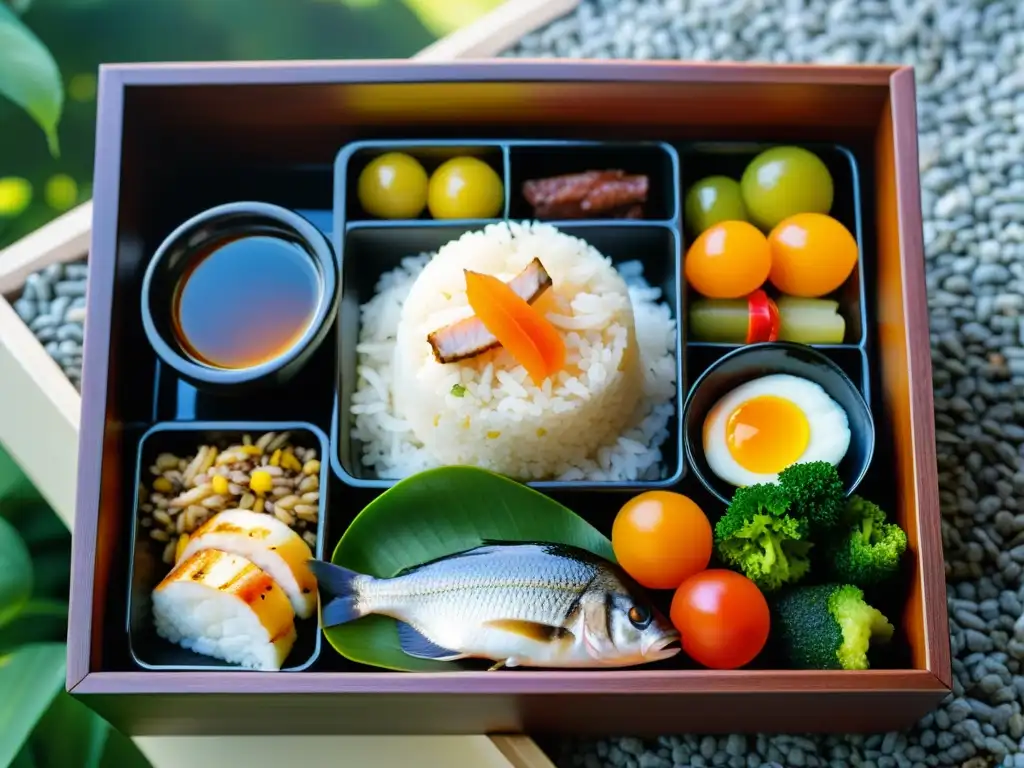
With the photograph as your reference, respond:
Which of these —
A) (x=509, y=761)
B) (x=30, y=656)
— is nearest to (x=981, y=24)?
(x=509, y=761)

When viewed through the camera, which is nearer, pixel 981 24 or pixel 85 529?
pixel 85 529

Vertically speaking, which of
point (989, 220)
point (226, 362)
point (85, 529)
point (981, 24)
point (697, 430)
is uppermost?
point (981, 24)

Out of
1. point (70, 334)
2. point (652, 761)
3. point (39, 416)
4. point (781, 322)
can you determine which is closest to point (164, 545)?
point (39, 416)

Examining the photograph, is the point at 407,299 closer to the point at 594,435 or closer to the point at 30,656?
the point at 594,435

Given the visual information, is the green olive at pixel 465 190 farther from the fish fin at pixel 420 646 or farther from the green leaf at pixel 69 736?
the green leaf at pixel 69 736

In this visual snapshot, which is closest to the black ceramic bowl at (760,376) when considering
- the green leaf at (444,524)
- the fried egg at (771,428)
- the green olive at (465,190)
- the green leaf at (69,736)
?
the fried egg at (771,428)

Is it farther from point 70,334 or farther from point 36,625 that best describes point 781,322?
point 36,625

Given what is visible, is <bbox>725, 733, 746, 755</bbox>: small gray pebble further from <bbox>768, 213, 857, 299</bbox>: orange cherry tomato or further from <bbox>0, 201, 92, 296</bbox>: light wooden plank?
<bbox>0, 201, 92, 296</bbox>: light wooden plank
